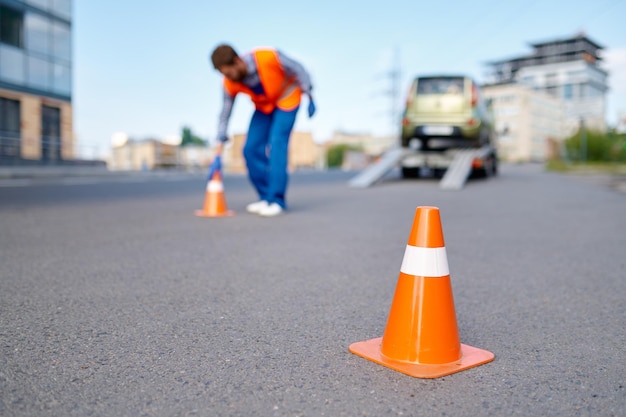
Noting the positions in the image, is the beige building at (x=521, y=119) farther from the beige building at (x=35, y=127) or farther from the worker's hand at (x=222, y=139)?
the worker's hand at (x=222, y=139)

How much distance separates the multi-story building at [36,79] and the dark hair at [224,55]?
17.5m

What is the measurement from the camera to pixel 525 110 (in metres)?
131

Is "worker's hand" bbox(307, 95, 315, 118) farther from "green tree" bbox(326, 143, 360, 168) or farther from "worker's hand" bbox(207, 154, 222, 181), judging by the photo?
"green tree" bbox(326, 143, 360, 168)

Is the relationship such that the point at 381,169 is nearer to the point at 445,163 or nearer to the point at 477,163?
the point at 445,163

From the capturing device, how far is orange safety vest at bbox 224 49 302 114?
662 cm

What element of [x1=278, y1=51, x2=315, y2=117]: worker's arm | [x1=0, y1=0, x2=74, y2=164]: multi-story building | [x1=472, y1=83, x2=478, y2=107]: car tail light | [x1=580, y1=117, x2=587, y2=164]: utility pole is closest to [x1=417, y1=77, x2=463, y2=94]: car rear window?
[x1=472, y1=83, x2=478, y2=107]: car tail light

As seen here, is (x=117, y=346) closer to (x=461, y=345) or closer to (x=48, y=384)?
(x=48, y=384)

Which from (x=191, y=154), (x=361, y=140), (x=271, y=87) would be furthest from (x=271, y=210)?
(x=361, y=140)

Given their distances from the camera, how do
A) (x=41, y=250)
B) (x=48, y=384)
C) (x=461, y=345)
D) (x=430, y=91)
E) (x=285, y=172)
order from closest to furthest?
1. (x=48, y=384)
2. (x=461, y=345)
3. (x=41, y=250)
4. (x=285, y=172)
5. (x=430, y=91)

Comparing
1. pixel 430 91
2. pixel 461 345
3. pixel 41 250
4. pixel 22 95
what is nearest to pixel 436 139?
pixel 430 91

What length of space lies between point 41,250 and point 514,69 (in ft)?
551

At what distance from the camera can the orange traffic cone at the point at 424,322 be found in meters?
2.25

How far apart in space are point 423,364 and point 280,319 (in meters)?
0.80

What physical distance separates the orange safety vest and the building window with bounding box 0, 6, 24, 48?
2045 centimetres
